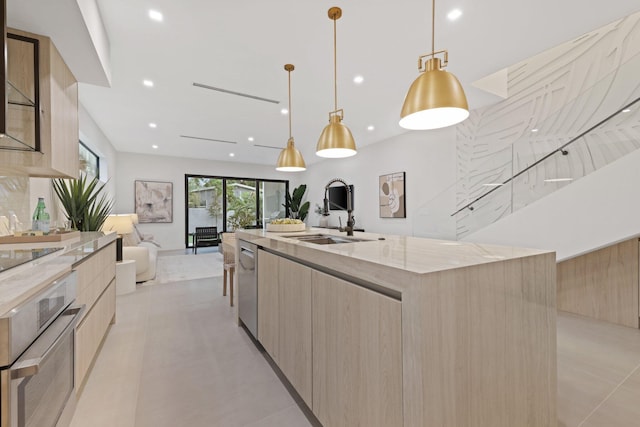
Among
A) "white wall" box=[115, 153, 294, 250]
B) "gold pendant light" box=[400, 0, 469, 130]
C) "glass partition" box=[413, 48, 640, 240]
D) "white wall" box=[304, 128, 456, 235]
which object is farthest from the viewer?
"white wall" box=[115, 153, 294, 250]

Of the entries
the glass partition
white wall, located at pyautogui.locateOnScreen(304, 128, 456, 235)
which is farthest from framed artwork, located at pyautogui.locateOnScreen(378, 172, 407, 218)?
the glass partition

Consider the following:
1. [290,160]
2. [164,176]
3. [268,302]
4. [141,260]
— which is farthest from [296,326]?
[164,176]

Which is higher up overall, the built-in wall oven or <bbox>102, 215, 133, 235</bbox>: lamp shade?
<bbox>102, 215, 133, 235</bbox>: lamp shade

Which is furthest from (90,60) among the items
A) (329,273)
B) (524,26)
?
(524,26)

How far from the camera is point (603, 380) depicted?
1.80 m

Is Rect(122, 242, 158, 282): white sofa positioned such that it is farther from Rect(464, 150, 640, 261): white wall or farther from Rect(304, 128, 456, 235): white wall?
Rect(464, 150, 640, 261): white wall

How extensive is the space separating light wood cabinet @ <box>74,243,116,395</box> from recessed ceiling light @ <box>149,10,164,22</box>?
196 cm

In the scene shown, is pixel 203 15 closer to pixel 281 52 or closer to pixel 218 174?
pixel 281 52

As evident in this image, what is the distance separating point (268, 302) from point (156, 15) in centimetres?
251

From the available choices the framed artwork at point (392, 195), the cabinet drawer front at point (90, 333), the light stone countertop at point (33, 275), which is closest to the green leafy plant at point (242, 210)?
the framed artwork at point (392, 195)

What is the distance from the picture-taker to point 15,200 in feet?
7.48

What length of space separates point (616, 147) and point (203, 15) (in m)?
3.80

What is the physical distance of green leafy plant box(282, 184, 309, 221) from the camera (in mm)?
8969

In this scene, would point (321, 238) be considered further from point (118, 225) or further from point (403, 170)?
point (118, 225)
